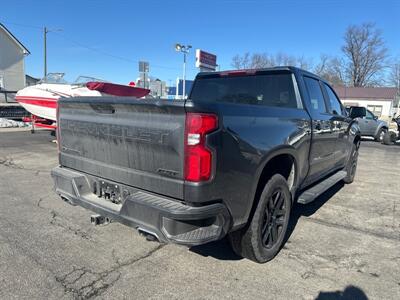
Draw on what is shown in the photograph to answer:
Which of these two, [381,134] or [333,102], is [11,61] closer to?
[381,134]

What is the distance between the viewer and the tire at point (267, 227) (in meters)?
3.21

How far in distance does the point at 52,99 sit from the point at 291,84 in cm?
932

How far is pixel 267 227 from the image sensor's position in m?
3.47

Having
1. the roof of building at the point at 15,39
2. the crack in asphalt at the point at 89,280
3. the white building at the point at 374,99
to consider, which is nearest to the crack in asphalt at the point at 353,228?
the crack in asphalt at the point at 89,280

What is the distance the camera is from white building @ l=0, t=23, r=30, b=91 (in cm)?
3566

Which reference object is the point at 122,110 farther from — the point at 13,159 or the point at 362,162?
the point at 362,162

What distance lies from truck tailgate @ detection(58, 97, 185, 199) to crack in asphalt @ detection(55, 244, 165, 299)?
0.87 m

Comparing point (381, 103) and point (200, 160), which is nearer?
point (200, 160)

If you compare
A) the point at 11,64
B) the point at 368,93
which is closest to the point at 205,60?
the point at 11,64

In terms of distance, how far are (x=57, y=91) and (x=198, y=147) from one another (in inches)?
406

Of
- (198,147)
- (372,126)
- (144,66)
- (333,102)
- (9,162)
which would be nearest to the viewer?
(198,147)

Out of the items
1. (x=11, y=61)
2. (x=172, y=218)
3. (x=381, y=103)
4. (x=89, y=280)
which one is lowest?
(x=89, y=280)

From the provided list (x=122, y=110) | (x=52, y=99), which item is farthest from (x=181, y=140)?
(x=52, y=99)

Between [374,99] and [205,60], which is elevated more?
[205,60]
